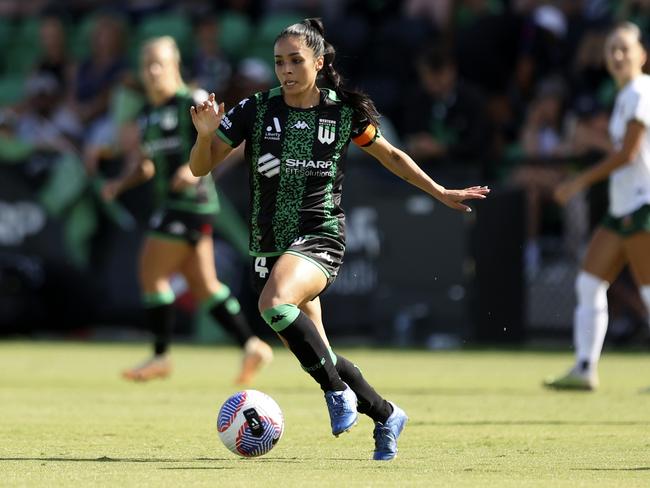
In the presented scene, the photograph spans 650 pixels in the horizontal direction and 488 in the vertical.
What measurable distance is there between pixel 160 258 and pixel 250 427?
4.92m

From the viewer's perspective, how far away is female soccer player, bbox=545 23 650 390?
1071 cm

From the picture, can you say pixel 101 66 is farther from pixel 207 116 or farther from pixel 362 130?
pixel 207 116

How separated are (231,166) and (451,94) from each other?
9.00 feet

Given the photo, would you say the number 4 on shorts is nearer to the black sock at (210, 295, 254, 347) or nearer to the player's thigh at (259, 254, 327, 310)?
the player's thigh at (259, 254, 327, 310)

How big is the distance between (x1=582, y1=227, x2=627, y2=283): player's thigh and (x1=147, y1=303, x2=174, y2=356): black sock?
3.53m

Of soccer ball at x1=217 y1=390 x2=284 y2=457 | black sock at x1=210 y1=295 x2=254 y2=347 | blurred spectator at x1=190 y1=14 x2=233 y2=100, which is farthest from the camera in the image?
blurred spectator at x1=190 y1=14 x2=233 y2=100

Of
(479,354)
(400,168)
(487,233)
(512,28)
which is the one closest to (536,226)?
(487,233)

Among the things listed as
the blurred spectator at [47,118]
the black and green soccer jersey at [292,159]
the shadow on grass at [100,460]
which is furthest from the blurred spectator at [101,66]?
the shadow on grass at [100,460]

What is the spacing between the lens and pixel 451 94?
17062 mm

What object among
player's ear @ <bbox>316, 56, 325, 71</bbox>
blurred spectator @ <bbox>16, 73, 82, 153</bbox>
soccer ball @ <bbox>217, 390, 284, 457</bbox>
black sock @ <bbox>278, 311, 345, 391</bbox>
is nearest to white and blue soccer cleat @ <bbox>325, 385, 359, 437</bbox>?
black sock @ <bbox>278, 311, 345, 391</bbox>

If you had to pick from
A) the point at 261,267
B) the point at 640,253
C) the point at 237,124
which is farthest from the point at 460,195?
the point at 640,253

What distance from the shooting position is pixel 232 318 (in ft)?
40.1

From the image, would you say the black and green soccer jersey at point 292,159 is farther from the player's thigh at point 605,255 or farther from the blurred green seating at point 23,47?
the blurred green seating at point 23,47

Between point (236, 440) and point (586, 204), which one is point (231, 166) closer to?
point (586, 204)
